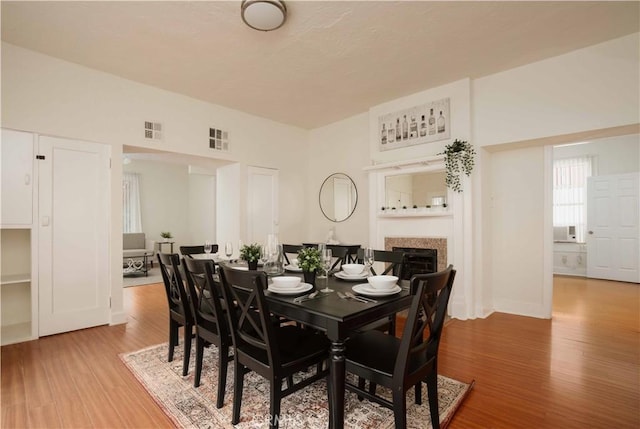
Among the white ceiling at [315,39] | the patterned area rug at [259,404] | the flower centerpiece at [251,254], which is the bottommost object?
the patterned area rug at [259,404]

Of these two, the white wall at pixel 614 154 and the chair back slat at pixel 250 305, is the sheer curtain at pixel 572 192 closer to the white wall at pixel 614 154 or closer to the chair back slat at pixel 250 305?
the white wall at pixel 614 154

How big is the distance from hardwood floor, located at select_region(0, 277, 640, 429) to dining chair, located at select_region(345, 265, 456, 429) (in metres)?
0.50

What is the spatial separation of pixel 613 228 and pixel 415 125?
4.85m

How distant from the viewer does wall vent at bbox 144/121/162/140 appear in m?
3.99

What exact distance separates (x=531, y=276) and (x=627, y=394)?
1.99 meters

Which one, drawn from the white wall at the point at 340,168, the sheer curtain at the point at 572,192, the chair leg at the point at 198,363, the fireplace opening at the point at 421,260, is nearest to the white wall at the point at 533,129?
the fireplace opening at the point at 421,260

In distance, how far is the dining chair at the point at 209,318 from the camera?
1.96 meters

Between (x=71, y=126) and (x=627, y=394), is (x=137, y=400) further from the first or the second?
(x=627, y=394)

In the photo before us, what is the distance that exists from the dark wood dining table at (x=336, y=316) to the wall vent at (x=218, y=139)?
3.49 m

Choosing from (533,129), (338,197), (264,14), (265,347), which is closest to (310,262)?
A: (265,347)

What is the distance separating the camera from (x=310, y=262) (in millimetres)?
2020

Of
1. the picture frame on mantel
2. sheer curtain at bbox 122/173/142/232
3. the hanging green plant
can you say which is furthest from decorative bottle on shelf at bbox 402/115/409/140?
sheer curtain at bbox 122/173/142/232

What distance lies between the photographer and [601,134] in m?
3.29

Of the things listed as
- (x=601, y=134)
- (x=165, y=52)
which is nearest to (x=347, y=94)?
(x=165, y=52)
